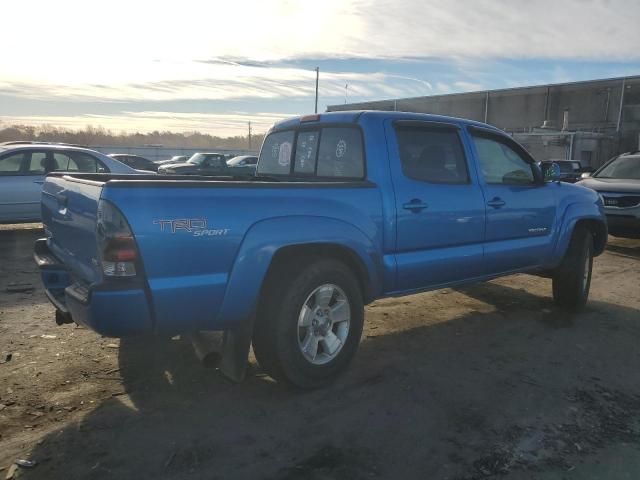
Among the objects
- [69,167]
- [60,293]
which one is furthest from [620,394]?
[69,167]

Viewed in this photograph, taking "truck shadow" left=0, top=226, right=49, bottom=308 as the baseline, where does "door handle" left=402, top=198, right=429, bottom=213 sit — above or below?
above

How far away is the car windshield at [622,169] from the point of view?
11.0 m

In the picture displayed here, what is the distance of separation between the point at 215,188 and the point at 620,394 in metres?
3.25

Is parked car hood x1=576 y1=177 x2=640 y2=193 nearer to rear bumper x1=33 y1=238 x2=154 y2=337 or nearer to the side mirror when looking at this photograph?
the side mirror

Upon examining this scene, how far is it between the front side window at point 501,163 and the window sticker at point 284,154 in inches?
68.7

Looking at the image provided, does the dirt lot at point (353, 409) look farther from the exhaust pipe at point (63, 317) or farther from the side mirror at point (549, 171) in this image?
the side mirror at point (549, 171)

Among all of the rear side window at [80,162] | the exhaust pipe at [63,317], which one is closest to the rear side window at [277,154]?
the exhaust pipe at [63,317]

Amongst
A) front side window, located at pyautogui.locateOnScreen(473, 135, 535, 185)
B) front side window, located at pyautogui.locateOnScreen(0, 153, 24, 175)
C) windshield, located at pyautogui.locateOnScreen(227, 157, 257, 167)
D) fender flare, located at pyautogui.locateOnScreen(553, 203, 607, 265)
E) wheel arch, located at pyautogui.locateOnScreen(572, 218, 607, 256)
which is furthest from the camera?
windshield, located at pyautogui.locateOnScreen(227, 157, 257, 167)

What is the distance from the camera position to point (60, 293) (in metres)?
3.78

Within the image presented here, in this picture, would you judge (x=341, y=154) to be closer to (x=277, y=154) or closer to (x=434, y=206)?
(x=434, y=206)

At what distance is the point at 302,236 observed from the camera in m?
3.62

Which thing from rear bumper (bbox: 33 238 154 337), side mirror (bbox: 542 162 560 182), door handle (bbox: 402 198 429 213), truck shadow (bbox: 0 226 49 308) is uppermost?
side mirror (bbox: 542 162 560 182)

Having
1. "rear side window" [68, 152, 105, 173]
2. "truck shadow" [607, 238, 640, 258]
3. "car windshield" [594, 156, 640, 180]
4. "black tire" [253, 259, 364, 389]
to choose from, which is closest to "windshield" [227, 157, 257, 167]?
"rear side window" [68, 152, 105, 173]

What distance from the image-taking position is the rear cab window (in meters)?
4.42
